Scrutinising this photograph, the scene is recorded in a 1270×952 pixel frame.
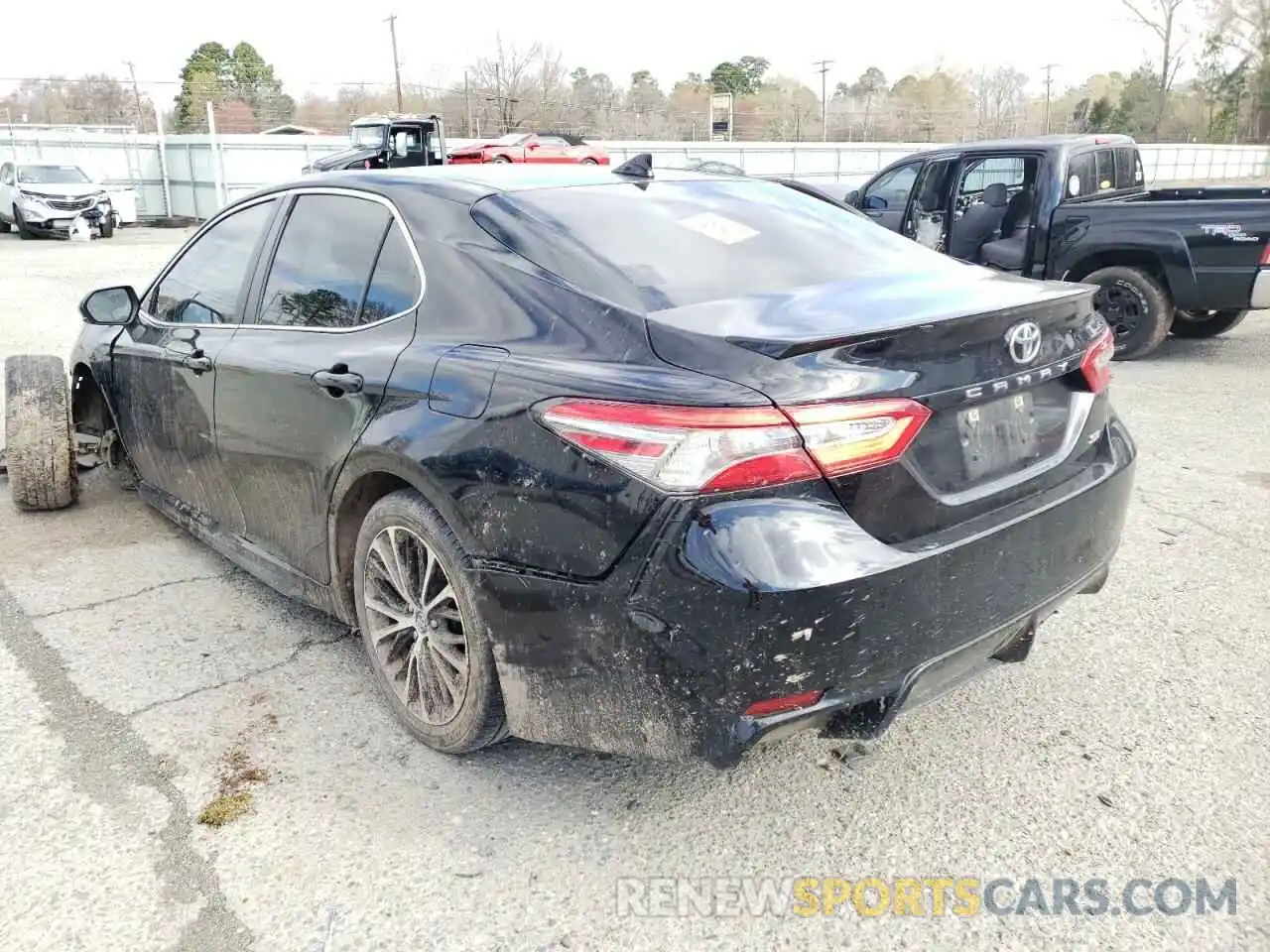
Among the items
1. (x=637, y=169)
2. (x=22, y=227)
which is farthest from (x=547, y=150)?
(x=637, y=169)

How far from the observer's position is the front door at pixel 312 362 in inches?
109

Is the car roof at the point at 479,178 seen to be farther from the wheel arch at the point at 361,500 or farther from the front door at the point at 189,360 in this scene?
the wheel arch at the point at 361,500

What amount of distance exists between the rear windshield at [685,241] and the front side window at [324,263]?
1.52 ft

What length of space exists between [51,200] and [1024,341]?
24.0 metres

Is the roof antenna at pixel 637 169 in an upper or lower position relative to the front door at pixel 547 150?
lower

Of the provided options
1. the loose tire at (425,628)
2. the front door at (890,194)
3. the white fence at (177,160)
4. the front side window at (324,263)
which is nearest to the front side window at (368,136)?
the white fence at (177,160)

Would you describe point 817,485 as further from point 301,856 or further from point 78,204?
point 78,204

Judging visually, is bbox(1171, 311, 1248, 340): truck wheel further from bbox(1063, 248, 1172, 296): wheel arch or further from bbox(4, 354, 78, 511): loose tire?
bbox(4, 354, 78, 511): loose tire

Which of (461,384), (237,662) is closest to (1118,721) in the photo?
(461,384)

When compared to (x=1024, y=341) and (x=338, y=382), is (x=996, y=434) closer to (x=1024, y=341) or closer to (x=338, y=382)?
(x=1024, y=341)

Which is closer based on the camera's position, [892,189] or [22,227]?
[892,189]

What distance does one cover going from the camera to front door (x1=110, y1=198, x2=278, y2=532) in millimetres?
3535

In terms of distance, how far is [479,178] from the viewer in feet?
9.65

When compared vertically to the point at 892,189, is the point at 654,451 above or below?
below
